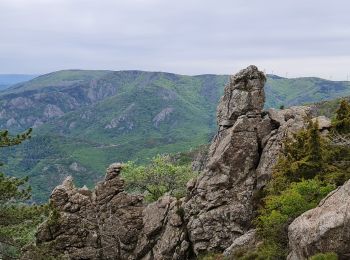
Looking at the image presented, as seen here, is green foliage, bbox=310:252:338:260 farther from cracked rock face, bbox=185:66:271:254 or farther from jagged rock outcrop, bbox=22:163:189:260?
jagged rock outcrop, bbox=22:163:189:260

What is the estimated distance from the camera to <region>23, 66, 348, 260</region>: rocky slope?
A: 171 ft

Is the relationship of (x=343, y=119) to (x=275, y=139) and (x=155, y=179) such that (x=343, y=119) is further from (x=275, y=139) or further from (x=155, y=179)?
(x=155, y=179)

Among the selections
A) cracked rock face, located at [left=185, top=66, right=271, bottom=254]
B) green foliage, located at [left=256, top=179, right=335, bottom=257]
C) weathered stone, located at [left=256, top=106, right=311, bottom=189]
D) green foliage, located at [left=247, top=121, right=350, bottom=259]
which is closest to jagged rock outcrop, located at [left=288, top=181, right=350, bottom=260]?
green foliage, located at [left=256, top=179, right=335, bottom=257]

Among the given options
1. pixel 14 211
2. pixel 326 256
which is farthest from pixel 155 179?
pixel 326 256

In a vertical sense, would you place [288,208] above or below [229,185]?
above

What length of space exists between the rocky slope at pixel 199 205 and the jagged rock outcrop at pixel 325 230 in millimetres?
19779

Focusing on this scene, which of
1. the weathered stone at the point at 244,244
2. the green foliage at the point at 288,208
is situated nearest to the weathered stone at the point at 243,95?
the weathered stone at the point at 244,244

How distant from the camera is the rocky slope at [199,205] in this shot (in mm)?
51969

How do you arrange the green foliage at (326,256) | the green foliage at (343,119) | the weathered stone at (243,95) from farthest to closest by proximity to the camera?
the weathered stone at (243,95) → the green foliage at (343,119) → the green foliage at (326,256)

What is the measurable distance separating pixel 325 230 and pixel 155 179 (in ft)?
153

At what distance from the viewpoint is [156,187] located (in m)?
72.1

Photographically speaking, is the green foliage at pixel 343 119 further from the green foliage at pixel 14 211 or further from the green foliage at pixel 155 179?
the green foliage at pixel 14 211

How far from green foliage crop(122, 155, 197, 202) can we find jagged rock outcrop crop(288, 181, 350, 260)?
4153 centimetres

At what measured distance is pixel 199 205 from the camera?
53781 mm
